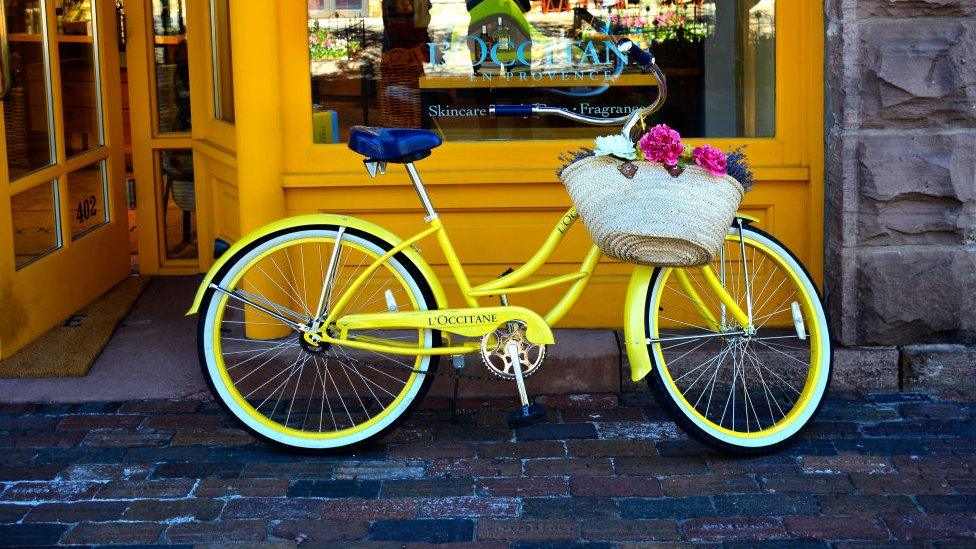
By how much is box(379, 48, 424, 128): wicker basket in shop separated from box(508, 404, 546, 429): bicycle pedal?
1555mm

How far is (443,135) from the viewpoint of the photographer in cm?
580

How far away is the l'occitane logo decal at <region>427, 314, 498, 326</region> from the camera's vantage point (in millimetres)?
4816

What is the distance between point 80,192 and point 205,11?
3.52ft

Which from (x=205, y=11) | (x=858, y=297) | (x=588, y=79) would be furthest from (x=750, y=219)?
(x=205, y=11)

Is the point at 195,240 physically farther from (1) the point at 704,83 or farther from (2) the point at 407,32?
(1) the point at 704,83

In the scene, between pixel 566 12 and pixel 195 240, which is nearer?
pixel 566 12

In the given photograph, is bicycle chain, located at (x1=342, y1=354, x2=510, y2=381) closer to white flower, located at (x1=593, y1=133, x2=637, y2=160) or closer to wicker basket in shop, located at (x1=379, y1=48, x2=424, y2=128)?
white flower, located at (x1=593, y1=133, x2=637, y2=160)

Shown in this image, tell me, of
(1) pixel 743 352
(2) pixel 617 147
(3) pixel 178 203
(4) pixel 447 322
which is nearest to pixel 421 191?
(4) pixel 447 322

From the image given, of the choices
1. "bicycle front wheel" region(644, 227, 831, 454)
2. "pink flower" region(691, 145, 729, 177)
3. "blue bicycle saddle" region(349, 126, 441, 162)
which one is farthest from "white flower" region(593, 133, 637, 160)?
"blue bicycle saddle" region(349, 126, 441, 162)

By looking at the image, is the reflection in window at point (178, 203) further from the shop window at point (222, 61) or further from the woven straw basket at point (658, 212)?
the woven straw basket at point (658, 212)

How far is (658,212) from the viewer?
4375 mm

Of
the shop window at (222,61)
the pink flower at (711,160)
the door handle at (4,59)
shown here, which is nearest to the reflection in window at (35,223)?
the door handle at (4,59)

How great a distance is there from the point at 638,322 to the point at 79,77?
333 cm

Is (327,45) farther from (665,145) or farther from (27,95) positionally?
(665,145)
